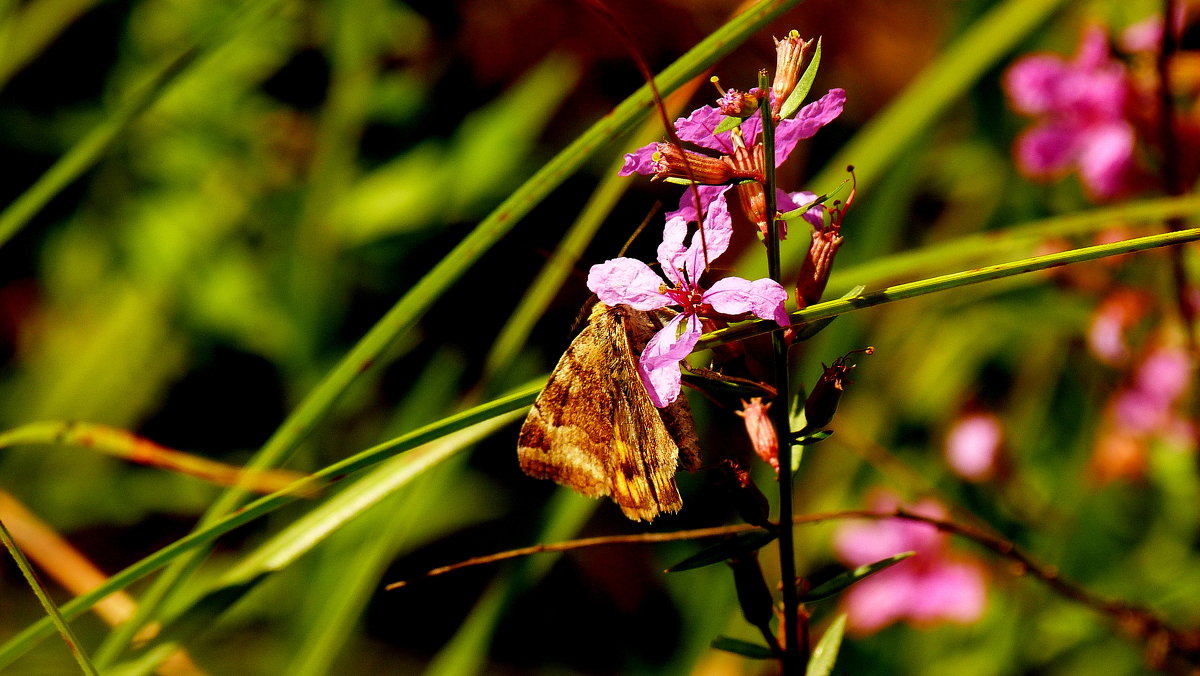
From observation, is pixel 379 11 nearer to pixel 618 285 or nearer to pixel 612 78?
pixel 612 78

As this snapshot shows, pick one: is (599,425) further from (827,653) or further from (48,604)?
(48,604)

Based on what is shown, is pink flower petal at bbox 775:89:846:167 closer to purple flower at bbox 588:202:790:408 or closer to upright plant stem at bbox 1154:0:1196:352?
purple flower at bbox 588:202:790:408

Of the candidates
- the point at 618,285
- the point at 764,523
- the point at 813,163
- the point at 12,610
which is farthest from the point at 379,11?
the point at 764,523

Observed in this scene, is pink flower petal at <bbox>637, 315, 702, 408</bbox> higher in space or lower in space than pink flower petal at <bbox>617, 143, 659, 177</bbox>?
lower

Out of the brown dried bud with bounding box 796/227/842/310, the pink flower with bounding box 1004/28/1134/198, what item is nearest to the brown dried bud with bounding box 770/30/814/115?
the brown dried bud with bounding box 796/227/842/310

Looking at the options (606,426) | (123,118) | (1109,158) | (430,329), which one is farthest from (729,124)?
(430,329)

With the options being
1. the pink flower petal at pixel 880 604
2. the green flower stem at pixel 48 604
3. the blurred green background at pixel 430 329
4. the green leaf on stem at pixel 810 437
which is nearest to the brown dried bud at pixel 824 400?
the green leaf on stem at pixel 810 437
